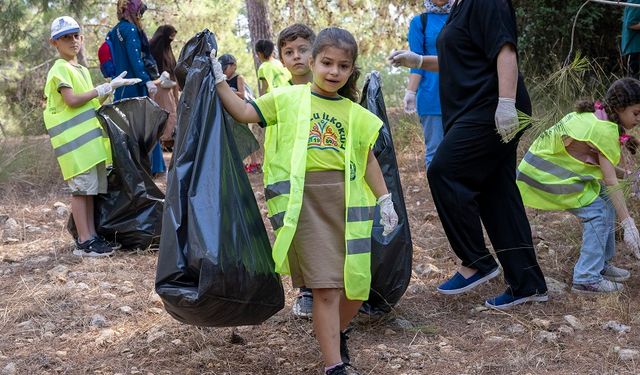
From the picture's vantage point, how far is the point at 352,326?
3719mm

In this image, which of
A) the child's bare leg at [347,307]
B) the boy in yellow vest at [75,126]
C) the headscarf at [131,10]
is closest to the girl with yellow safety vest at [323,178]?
the child's bare leg at [347,307]

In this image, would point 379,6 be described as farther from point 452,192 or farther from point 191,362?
point 191,362

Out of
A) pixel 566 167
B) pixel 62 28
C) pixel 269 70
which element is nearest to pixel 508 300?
pixel 566 167

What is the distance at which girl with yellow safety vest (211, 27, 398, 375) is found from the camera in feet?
9.74

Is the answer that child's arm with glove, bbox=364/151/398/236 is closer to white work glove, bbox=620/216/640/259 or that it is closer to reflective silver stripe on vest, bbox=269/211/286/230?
reflective silver stripe on vest, bbox=269/211/286/230

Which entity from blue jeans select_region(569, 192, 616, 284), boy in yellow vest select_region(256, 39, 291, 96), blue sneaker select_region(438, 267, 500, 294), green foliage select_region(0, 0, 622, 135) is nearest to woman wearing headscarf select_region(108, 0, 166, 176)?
boy in yellow vest select_region(256, 39, 291, 96)

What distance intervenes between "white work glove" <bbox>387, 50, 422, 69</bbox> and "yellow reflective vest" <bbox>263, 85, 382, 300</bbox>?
904 millimetres

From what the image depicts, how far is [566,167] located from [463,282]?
2.51 feet

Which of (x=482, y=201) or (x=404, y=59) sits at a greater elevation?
(x=404, y=59)

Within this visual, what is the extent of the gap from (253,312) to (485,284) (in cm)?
164

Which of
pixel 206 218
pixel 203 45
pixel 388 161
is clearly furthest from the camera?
pixel 388 161

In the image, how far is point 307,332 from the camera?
11.9 feet

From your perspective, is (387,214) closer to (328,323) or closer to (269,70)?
(328,323)

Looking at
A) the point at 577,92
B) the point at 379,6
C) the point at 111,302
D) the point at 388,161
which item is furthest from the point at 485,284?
the point at 379,6
